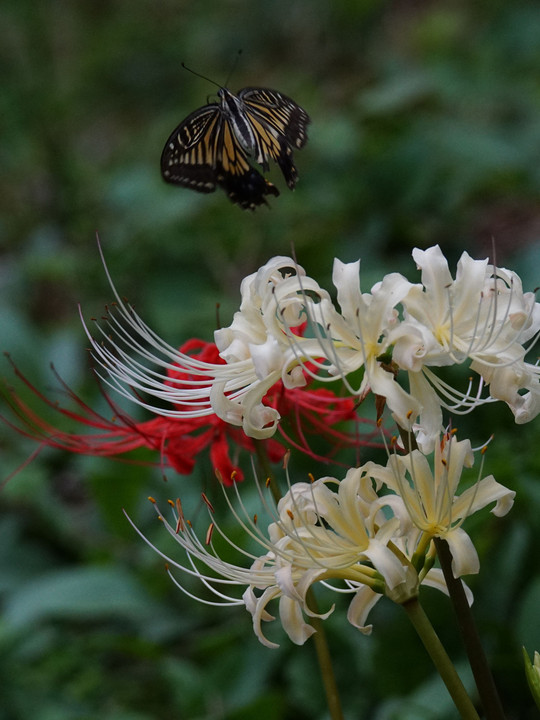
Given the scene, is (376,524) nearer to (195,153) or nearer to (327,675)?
(327,675)

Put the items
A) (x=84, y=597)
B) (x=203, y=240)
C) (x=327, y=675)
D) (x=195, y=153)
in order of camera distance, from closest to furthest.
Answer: (x=327, y=675)
(x=195, y=153)
(x=84, y=597)
(x=203, y=240)

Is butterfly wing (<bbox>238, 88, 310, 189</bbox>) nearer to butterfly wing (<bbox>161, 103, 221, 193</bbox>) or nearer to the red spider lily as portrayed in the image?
butterfly wing (<bbox>161, 103, 221, 193</bbox>)

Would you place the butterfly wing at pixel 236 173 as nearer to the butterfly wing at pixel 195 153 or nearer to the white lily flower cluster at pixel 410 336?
the butterfly wing at pixel 195 153

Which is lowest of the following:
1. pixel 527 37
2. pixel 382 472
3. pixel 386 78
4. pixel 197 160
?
pixel 382 472

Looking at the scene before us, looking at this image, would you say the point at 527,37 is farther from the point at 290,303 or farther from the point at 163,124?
the point at 290,303

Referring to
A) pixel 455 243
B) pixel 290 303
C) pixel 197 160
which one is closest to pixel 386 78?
pixel 455 243

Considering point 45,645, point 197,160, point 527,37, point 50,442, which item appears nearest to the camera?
point 50,442

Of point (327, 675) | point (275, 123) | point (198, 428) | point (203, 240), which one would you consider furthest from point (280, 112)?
point (203, 240)
